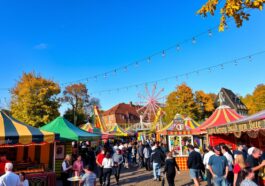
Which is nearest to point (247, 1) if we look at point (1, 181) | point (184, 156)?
point (1, 181)

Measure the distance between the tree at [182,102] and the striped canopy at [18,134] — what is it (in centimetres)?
3865

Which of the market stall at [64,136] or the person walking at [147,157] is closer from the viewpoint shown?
the market stall at [64,136]

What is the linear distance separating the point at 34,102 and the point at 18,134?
834 inches

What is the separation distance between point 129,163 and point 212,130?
23.0ft

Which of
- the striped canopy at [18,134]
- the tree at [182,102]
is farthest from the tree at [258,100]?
the striped canopy at [18,134]

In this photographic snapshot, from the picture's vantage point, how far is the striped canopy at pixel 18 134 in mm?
8250

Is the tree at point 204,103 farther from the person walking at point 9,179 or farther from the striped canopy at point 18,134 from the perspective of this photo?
the person walking at point 9,179

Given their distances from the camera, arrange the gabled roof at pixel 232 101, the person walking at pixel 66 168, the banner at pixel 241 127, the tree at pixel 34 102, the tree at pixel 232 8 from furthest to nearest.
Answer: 1. the gabled roof at pixel 232 101
2. the tree at pixel 34 102
3. the person walking at pixel 66 168
4. the banner at pixel 241 127
5. the tree at pixel 232 8

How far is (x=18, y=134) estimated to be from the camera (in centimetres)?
853

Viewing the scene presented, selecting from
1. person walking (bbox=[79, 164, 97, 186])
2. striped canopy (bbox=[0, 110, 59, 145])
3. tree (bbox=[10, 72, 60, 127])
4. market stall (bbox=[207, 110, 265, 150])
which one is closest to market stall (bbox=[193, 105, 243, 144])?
market stall (bbox=[207, 110, 265, 150])

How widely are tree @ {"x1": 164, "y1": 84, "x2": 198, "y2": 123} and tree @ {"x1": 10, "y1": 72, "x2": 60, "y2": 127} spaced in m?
23.7

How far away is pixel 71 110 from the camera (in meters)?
45.7

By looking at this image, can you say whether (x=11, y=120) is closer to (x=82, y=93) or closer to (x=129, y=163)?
(x=129, y=163)

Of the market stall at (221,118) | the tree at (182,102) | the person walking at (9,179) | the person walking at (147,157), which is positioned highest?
the tree at (182,102)
